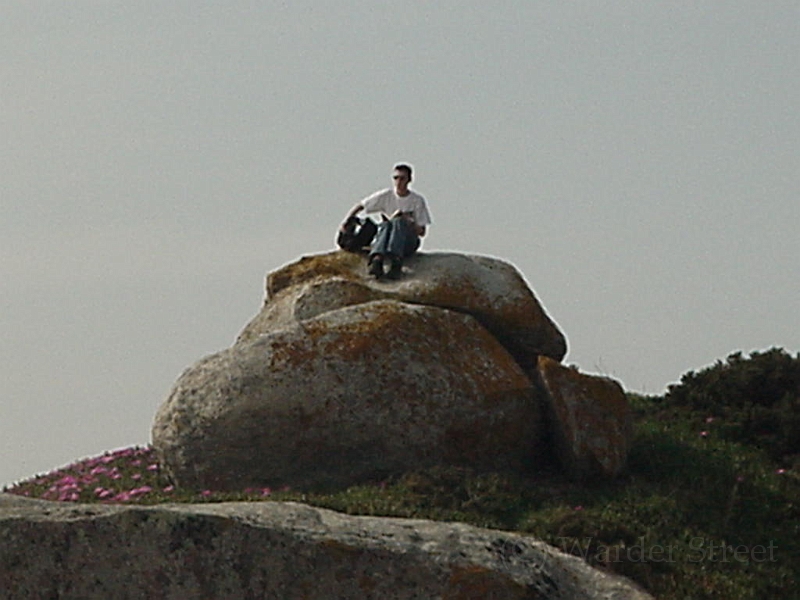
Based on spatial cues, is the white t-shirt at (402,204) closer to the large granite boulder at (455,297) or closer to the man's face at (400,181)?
the man's face at (400,181)

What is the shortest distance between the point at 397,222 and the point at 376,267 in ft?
2.48

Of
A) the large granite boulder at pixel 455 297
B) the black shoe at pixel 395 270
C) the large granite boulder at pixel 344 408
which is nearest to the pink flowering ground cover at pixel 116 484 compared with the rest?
the large granite boulder at pixel 344 408

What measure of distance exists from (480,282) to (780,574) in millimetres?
6714

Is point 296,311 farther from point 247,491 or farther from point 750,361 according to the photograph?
point 750,361

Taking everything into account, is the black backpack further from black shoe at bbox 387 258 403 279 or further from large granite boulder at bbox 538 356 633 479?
large granite boulder at bbox 538 356 633 479

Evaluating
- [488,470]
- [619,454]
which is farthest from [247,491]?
[619,454]

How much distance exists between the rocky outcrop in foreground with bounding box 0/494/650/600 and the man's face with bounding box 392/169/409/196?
13.6 meters

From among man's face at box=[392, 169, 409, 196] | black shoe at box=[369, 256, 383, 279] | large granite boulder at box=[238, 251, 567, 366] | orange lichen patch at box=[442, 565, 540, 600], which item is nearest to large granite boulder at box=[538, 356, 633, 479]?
large granite boulder at box=[238, 251, 567, 366]

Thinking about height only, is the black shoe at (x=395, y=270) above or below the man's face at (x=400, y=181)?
below

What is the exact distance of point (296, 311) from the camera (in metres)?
20.2

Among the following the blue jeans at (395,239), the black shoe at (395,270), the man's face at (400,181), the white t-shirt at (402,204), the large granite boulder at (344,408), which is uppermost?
the man's face at (400,181)

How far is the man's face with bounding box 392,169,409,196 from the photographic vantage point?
69.3 feet

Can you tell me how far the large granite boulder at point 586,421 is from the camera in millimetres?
18359

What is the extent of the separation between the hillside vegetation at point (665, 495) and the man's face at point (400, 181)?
16.4 ft
